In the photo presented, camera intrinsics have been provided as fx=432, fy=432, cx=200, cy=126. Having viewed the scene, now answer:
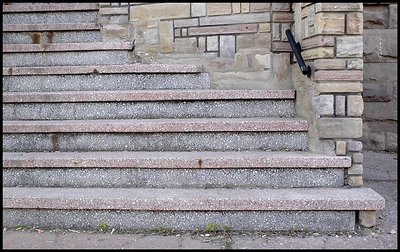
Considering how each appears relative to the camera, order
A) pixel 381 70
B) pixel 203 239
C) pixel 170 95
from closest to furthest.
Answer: pixel 203 239 < pixel 170 95 < pixel 381 70

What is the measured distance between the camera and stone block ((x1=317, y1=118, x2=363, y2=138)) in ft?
9.07

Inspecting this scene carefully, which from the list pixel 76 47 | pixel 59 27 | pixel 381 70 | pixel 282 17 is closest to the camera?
pixel 282 17

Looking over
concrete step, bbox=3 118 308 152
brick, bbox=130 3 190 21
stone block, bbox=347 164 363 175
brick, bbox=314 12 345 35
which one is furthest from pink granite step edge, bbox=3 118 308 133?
brick, bbox=130 3 190 21

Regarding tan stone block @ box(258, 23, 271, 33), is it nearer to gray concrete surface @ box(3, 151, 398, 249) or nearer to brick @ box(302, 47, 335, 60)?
brick @ box(302, 47, 335, 60)

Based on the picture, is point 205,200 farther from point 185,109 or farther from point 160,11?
point 160,11

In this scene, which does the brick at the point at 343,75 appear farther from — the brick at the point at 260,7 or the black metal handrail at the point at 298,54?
the brick at the point at 260,7

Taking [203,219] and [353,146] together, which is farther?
[353,146]

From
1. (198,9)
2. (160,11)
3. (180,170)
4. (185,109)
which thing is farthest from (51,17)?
(180,170)

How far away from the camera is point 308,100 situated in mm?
2971

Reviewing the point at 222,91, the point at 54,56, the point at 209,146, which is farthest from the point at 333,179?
the point at 54,56

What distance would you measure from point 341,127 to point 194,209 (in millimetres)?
1085

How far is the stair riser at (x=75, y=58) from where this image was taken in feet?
12.3

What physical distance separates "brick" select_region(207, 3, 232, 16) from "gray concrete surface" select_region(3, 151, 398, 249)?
6.29ft

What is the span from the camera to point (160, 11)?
3783 millimetres
